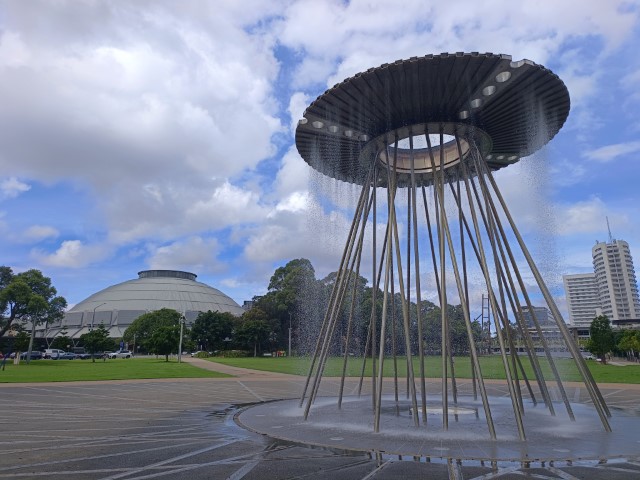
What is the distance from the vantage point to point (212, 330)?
7894 cm

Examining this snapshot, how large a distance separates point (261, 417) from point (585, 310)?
18516cm

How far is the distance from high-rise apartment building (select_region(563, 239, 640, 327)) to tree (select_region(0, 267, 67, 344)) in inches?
6445

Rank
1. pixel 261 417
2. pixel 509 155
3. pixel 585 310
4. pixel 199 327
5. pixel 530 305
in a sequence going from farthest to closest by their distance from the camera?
pixel 585 310 < pixel 199 327 < pixel 509 155 < pixel 261 417 < pixel 530 305

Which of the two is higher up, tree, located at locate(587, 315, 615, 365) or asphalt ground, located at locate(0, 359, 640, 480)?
tree, located at locate(587, 315, 615, 365)

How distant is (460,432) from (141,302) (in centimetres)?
Answer: 11874

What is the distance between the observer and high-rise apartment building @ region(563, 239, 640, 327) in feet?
542

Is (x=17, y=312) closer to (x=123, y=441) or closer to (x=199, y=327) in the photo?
(x=199, y=327)

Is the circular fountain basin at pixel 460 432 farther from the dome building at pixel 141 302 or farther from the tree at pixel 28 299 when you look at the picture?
the dome building at pixel 141 302

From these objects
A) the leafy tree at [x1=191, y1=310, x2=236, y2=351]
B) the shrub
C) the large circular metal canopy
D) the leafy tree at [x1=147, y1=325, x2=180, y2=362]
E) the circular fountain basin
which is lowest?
the circular fountain basin

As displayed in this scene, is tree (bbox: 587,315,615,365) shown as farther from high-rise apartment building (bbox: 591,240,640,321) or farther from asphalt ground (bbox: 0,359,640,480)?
high-rise apartment building (bbox: 591,240,640,321)

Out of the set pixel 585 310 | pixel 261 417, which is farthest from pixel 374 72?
pixel 585 310

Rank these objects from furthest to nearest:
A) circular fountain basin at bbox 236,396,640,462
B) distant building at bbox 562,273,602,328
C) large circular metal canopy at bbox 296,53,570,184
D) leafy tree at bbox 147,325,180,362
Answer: distant building at bbox 562,273,602,328 < leafy tree at bbox 147,325,180,362 < large circular metal canopy at bbox 296,53,570,184 < circular fountain basin at bbox 236,396,640,462

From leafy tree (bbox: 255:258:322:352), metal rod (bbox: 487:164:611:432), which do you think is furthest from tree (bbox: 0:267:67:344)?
metal rod (bbox: 487:164:611:432)

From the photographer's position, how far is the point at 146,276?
14000cm
